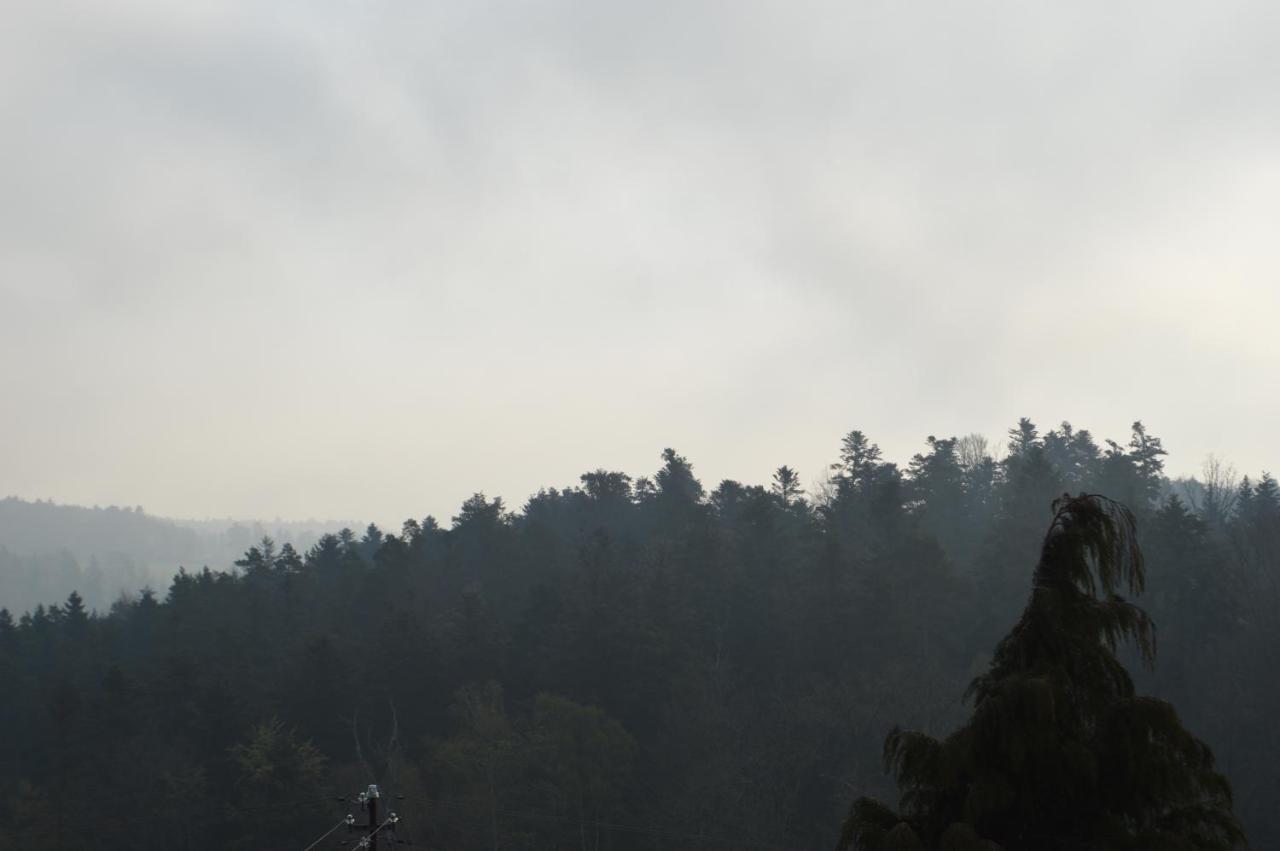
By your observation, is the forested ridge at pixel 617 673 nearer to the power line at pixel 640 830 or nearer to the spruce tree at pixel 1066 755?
the power line at pixel 640 830

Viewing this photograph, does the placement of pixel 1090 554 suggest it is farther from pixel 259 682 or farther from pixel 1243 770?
pixel 259 682

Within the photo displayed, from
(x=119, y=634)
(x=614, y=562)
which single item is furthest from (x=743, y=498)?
(x=119, y=634)

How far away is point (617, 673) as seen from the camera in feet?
199

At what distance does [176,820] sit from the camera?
56.5 metres

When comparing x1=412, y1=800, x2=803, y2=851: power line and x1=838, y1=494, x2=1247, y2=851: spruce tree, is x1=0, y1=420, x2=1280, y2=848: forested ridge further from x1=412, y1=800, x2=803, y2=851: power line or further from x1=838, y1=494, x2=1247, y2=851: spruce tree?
x1=838, y1=494, x2=1247, y2=851: spruce tree

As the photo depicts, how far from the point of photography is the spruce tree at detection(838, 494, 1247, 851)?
870 cm

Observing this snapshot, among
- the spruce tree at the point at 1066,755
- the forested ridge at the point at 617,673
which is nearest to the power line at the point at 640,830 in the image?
the forested ridge at the point at 617,673

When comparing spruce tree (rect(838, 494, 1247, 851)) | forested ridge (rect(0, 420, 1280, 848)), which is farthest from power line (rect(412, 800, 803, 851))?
spruce tree (rect(838, 494, 1247, 851))

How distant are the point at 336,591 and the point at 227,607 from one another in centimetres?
812

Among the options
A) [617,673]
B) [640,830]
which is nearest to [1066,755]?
[640,830]

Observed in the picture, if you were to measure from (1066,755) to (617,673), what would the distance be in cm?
5355

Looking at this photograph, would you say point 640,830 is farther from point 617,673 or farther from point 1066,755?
point 1066,755

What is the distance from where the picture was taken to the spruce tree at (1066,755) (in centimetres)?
870

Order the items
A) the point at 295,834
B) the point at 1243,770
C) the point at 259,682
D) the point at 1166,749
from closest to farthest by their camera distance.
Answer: the point at 1166,749 → the point at 1243,770 → the point at 295,834 → the point at 259,682
